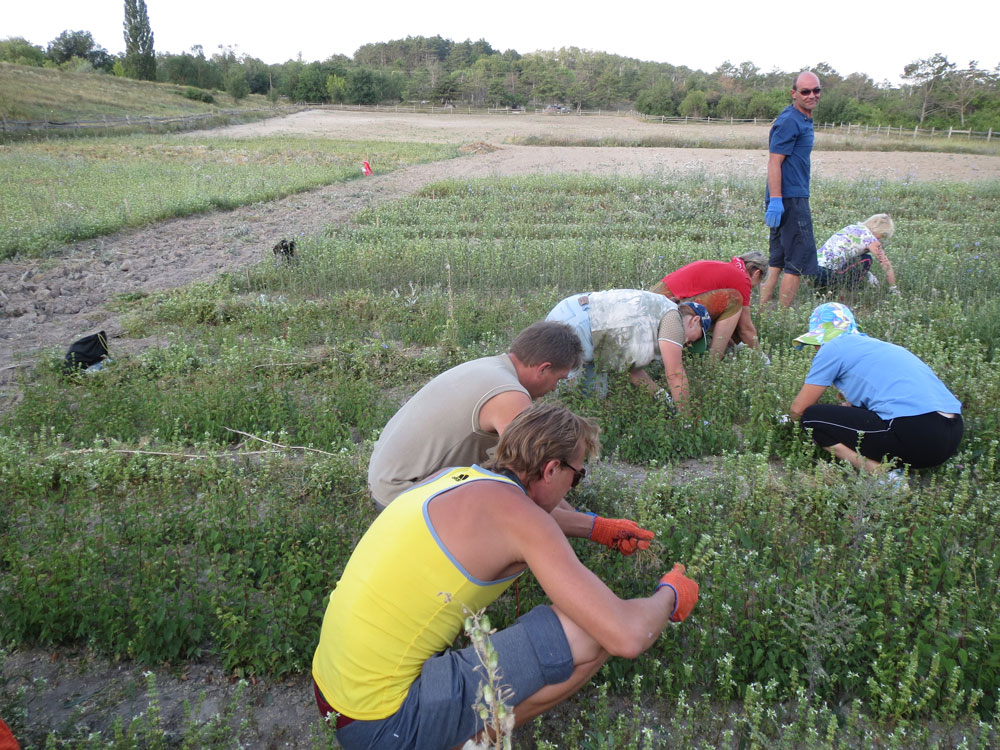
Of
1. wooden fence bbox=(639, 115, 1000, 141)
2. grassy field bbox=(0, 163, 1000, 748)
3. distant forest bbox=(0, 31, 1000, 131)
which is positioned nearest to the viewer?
grassy field bbox=(0, 163, 1000, 748)

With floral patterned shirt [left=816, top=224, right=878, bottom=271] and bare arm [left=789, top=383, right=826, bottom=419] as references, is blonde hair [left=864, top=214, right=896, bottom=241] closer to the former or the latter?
floral patterned shirt [left=816, top=224, right=878, bottom=271]

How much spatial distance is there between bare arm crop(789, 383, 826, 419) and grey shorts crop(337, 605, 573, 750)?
2633 millimetres

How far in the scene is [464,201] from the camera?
1350 cm

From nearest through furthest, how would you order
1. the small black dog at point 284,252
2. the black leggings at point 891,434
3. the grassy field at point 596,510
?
1. the grassy field at point 596,510
2. the black leggings at point 891,434
3. the small black dog at point 284,252

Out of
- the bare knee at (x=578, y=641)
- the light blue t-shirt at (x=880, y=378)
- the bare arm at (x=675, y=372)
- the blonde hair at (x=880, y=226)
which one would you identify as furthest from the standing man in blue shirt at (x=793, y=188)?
the bare knee at (x=578, y=641)

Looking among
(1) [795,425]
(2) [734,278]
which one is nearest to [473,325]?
(2) [734,278]

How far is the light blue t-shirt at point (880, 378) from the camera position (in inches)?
155

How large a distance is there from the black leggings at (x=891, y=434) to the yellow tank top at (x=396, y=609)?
8.46ft

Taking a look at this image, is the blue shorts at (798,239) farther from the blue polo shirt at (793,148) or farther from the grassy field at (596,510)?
the grassy field at (596,510)

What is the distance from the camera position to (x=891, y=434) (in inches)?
156

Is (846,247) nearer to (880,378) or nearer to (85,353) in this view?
(880,378)

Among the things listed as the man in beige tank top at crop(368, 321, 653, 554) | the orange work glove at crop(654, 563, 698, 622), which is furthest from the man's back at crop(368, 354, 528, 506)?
the orange work glove at crop(654, 563, 698, 622)

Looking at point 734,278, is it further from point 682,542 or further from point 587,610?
point 587,610

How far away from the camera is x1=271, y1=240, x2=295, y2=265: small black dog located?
871 cm
